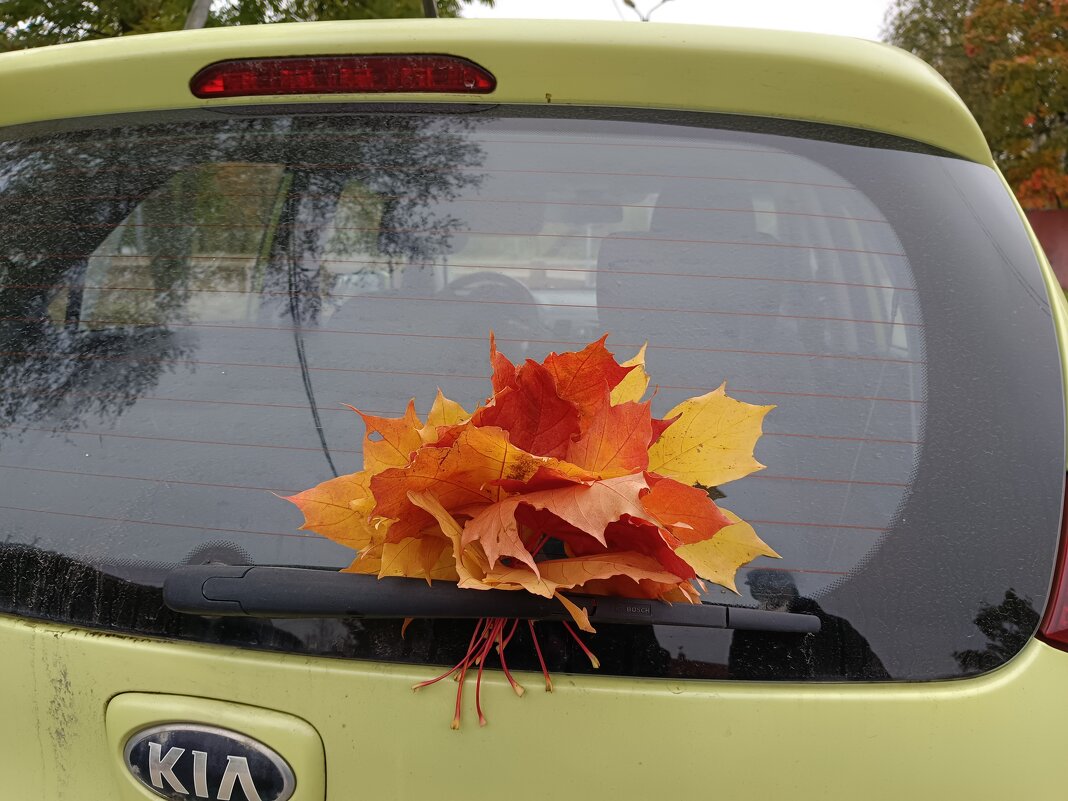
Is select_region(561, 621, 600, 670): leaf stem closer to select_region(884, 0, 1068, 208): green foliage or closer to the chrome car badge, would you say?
the chrome car badge

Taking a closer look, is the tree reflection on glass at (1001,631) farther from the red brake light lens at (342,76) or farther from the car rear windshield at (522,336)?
the red brake light lens at (342,76)

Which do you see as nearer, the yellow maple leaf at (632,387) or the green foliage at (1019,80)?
the yellow maple leaf at (632,387)

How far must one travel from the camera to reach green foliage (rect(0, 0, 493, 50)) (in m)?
6.87

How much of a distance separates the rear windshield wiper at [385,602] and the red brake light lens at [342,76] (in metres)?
0.80

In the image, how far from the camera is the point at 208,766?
121cm

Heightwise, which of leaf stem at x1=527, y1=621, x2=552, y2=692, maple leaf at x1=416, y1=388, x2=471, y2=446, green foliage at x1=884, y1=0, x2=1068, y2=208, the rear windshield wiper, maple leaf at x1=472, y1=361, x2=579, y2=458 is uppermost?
maple leaf at x1=472, y1=361, x2=579, y2=458

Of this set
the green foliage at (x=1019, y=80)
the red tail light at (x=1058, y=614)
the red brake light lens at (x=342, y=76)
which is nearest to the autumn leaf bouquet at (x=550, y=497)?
the red tail light at (x=1058, y=614)

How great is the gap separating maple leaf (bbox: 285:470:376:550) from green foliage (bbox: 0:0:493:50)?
664cm

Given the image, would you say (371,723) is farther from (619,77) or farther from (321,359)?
(619,77)

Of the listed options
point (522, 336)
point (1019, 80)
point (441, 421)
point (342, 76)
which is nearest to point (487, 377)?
point (522, 336)

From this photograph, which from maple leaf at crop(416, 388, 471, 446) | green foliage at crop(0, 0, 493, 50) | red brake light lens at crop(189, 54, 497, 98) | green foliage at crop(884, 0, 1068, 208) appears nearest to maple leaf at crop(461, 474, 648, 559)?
maple leaf at crop(416, 388, 471, 446)

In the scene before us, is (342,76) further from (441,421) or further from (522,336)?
(441,421)

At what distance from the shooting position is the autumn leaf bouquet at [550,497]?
113 centimetres

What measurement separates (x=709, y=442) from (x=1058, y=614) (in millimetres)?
486
